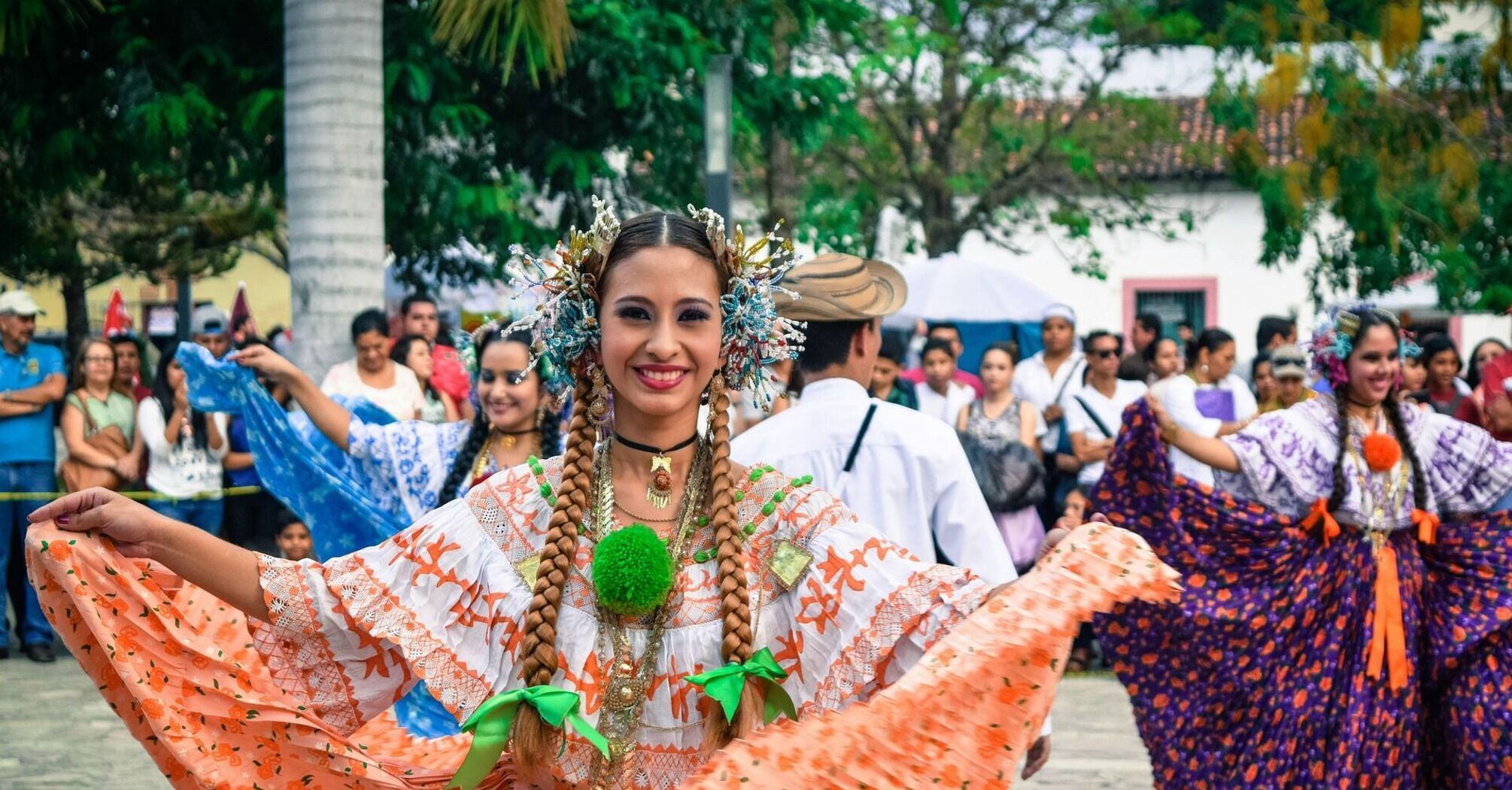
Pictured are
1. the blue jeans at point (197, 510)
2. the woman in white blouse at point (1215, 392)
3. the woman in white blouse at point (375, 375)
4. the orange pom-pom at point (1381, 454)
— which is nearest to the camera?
the orange pom-pom at point (1381, 454)

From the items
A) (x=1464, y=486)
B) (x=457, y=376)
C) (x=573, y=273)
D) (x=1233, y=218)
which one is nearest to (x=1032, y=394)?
(x=457, y=376)

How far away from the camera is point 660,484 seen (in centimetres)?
343

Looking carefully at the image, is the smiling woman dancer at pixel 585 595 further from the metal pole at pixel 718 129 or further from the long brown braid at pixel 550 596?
the metal pole at pixel 718 129

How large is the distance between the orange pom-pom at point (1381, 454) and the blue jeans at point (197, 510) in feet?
21.4

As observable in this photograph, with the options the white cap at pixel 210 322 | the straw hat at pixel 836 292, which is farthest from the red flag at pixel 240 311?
the straw hat at pixel 836 292

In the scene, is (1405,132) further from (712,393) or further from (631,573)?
(631,573)

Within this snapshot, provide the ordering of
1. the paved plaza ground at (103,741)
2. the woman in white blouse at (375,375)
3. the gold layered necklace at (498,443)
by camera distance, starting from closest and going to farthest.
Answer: the gold layered necklace at (498,443)
the paved plaza ground at (103,741)
the woman in white blouse at (375,375)

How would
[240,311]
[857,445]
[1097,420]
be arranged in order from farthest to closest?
[240,311] < [1097,420] < [857,445]

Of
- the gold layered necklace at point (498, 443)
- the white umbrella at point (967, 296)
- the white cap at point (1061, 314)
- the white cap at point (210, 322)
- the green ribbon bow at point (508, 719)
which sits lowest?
the green ribbon bow at point (508, 719)

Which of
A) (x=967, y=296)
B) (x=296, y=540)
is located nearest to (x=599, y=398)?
(x=296, y=540)

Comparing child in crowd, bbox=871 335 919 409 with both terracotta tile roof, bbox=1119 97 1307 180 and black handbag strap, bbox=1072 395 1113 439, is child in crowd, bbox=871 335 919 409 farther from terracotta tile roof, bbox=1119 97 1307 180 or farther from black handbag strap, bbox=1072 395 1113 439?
terracotta tile roof, bbox=1119 97 1307 180

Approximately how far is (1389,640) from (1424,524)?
468mm

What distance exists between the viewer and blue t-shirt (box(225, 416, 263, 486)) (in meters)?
10.4

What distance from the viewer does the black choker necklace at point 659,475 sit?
343 cm
